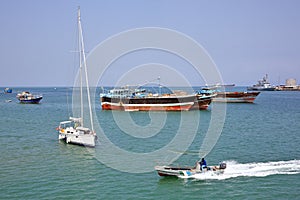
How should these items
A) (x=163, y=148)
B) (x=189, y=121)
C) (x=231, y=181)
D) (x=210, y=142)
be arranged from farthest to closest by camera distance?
(x=189, y=121), (x=210, y=142), (x=163, y=148), (x=231, y=181)

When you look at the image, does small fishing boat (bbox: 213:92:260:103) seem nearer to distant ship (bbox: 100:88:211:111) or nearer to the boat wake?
distant ship (bbox: 100:88:211:111)

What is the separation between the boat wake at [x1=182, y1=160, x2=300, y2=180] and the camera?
82.1 feet

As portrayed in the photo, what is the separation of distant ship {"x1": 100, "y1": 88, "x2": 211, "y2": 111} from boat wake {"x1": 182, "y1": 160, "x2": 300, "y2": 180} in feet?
143

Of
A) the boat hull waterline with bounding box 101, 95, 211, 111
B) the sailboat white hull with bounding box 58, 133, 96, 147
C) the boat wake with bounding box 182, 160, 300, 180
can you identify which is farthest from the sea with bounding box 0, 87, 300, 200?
the boat hull waterline with bounding box 101, 95, 211, 111

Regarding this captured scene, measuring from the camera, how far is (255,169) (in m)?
26.7

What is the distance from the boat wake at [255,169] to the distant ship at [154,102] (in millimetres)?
43527

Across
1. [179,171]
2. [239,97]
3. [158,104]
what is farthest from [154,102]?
[179,171]

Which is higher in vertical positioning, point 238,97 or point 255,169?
point 238,97

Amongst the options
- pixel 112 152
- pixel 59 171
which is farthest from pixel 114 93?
pixel 59 171

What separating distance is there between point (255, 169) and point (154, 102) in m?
47.4

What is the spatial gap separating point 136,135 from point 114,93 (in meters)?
39.1

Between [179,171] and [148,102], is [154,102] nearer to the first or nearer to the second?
[148,102]

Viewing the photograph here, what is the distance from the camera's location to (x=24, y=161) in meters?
29.3

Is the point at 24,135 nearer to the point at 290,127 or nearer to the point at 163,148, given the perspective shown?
the point at 163,148
